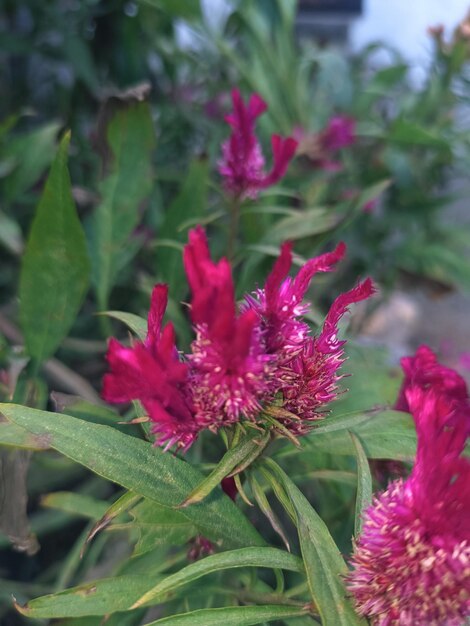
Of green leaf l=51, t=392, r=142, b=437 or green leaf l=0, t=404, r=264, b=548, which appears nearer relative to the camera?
green leaf l=0, t=404, r=264, b=548

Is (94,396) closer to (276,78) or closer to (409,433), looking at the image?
(409,433)

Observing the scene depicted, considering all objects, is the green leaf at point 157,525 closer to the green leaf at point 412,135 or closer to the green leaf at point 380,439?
the green leaf at point 380,439

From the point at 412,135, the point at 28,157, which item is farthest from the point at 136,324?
the point at 412,135

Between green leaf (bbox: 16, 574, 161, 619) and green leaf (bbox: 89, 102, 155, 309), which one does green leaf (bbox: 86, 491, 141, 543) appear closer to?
green leaf (bbox: 16, 574, 161, 619)

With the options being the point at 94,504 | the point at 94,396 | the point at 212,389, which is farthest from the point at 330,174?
the point at 212,389

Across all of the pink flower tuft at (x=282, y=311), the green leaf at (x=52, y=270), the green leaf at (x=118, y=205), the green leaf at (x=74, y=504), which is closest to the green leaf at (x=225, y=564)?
the pink flower tuft at (x=282, y=311)

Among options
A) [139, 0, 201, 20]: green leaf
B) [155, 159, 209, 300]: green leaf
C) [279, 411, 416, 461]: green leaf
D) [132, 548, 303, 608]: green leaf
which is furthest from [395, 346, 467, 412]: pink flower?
[139, 0, 201, 20]: green leaf

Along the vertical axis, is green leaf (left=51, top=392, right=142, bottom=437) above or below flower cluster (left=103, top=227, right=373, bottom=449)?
below
